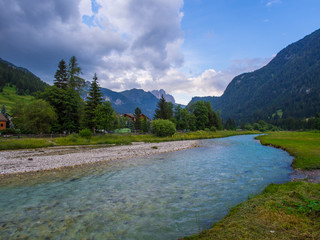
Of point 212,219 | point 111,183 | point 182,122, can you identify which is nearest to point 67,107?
point 111,183

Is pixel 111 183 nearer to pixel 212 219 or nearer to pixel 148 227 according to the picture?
pixel 148 227

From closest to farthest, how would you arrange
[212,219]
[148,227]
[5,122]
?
[148,227] < [212,219] < [5,122]

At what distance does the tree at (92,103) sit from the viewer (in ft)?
168

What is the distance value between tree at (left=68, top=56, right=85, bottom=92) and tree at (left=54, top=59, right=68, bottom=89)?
1.46 meters

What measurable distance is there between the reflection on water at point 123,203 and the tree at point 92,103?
127 ft

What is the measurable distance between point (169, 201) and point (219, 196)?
3.01 meters

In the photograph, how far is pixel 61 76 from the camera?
5691 cm

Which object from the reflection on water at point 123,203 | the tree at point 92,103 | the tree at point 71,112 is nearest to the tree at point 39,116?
the tree at point 71,112

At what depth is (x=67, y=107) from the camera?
163ft

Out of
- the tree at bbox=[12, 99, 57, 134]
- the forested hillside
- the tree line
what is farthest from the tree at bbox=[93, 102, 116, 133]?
the forested hillside

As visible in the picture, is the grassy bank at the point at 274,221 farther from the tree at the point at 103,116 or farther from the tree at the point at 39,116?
the tree at the point at 39,116

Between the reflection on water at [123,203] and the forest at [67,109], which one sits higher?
the forest at [67,109]

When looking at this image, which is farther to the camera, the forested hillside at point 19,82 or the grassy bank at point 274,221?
the forested hillside at point 19,82

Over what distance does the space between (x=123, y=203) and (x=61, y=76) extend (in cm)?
6038
